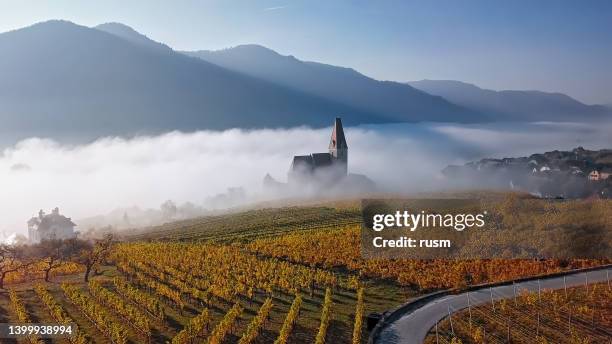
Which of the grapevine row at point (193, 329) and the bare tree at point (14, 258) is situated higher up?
the bare tree at point (14, 258)

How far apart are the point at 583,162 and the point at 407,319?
222ft

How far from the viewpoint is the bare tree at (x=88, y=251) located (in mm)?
45438

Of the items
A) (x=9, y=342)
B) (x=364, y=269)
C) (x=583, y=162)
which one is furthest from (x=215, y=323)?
(x=583, y=162)

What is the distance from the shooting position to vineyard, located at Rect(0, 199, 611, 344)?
30719mm

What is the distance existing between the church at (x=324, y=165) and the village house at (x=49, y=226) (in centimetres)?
4447

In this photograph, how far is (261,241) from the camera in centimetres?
5531

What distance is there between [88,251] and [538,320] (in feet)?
114

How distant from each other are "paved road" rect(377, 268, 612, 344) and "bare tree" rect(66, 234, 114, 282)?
87.0 ft

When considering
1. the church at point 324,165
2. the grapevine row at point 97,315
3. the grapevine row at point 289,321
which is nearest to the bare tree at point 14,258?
the grapevine row at point 97,315

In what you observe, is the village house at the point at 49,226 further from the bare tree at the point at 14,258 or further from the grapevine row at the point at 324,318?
the grapevine row at the point at 324,318

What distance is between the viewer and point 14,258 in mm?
44000

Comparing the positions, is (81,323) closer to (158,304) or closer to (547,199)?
(158,304)

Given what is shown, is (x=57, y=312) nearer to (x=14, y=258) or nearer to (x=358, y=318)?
(x=14, y=258)

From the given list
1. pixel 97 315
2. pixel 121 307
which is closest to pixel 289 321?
pixel 121 307
